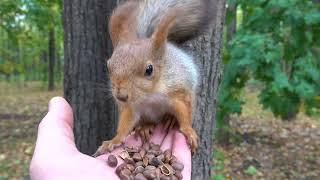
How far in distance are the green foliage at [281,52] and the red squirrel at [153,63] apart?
1620 mm

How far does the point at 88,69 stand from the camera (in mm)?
2516

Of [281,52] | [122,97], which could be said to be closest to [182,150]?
[122,97]

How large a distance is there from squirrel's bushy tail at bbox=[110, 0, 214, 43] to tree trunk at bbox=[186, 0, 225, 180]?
64mm

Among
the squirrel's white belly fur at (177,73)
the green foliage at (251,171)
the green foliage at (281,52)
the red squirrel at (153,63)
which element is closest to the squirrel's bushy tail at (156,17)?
the red squirrel at (153,63)

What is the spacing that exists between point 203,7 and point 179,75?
0.32m

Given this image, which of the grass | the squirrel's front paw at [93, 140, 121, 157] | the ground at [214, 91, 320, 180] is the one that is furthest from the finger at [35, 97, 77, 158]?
the grass

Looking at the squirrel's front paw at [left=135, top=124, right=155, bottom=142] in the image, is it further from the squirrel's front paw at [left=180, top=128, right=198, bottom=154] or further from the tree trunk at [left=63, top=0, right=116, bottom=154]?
the tree trunk at [left=63, top=0, right=116, bottom=154]

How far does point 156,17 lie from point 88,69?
654mm

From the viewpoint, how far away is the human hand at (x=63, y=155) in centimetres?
168

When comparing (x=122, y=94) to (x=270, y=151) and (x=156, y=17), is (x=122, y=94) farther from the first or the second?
(x=270, y=151)

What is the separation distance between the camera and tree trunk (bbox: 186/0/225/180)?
2115 millimetres

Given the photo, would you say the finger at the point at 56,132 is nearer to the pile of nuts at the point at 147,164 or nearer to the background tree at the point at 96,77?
the pile of nuts at the point at 147,164

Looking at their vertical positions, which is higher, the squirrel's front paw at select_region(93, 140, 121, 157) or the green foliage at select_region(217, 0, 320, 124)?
the green foliage at select_region(217, 0, 320, 124)

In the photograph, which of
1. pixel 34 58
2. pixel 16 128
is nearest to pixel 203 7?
pixel 16 128
